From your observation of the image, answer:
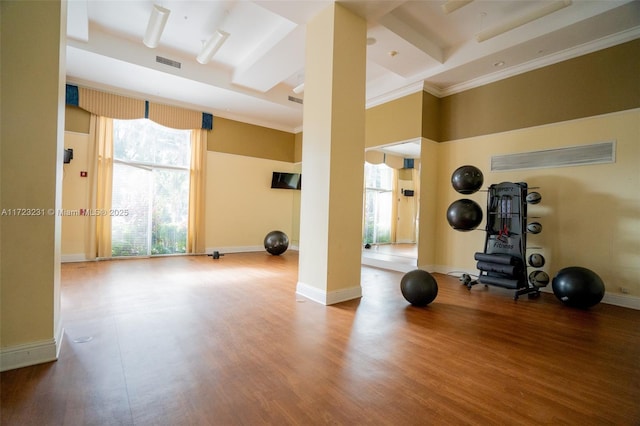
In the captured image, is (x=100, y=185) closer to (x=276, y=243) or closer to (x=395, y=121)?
(x=276, y=243)

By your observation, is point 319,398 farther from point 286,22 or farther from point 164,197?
point 164,197

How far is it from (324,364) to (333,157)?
2.38 meters

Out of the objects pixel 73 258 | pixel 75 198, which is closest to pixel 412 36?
pixel 75 198

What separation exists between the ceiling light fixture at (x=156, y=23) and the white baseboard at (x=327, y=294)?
404cm

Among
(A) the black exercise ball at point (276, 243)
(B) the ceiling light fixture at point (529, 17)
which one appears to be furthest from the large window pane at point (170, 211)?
(B) the ceiling light fixture at point (529, 17)

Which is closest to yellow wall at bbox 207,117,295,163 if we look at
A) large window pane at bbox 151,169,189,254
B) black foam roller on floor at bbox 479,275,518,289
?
large window pane at bbox 151,169,189,254

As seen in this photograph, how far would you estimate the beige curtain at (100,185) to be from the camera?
6.13 metres

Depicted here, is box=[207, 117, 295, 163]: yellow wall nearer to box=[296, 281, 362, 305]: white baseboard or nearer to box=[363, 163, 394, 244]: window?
box=[363, 163, 394, 244]: window

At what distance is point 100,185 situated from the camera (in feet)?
20.4

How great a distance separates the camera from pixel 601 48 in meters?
4.21

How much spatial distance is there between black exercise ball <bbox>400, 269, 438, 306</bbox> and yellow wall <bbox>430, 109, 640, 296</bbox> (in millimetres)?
2317

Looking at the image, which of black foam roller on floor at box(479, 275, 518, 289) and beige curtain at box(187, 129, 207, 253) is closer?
black foam roller on floor at box(479, 275, 518, 289)

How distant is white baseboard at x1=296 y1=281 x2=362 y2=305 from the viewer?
3.70m

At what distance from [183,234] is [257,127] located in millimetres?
3631
